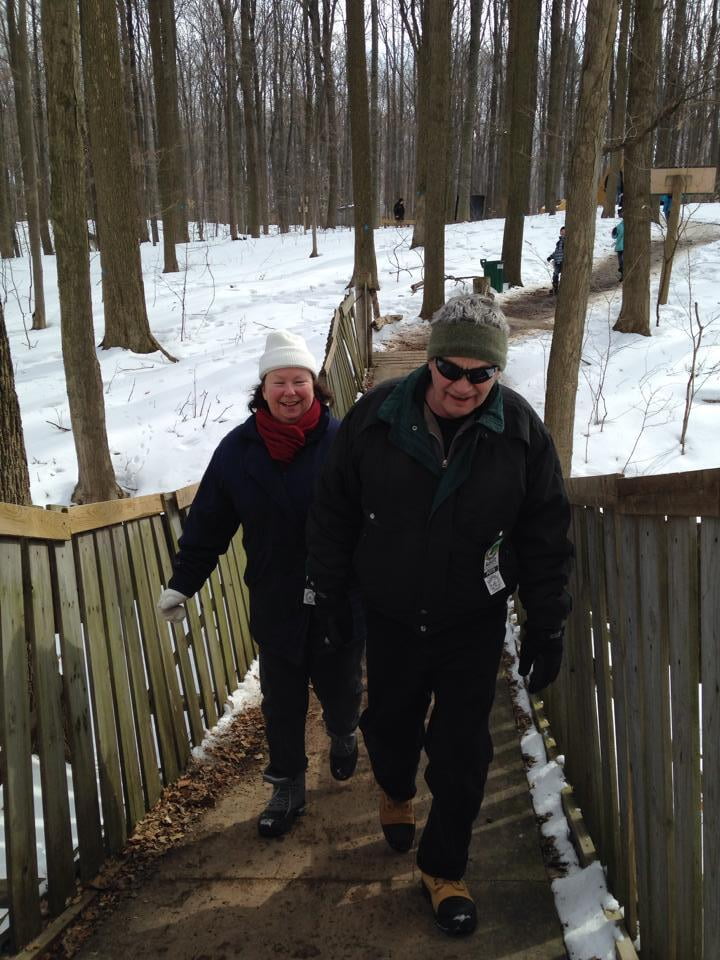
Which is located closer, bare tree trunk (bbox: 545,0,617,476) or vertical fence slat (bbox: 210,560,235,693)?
vertical fence slat (bbox: 210,560,235,693)

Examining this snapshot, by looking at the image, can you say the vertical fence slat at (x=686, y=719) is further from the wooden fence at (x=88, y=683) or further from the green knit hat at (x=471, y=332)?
the wooden fence at (x=88, y=683)

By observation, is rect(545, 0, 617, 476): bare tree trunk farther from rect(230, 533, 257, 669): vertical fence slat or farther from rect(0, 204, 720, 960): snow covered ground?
rect(230, 533, 257, 669): vertical fence slat

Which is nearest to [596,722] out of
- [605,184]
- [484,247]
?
[484,247]

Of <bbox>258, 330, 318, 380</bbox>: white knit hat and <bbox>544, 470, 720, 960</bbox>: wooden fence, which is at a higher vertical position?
<bbox>258, 330, 318, 380</bbox>: white knit hat

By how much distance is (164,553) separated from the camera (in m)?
3.59

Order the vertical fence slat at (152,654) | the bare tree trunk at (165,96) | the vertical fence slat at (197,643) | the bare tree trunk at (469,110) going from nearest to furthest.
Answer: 1. the vertical fence slat at (152,654)
2. the vertical fence slat at (197,643)
3. the bare tree trunk at (165,96)
4. the bare tree trunk at (469,110)

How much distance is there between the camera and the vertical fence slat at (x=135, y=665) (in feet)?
10.1

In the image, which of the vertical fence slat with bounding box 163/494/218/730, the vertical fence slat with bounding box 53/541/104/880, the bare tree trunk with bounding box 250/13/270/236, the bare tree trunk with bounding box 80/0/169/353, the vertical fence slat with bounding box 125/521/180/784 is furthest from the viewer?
the bare tree trunk with bounding box 250/13/270/236

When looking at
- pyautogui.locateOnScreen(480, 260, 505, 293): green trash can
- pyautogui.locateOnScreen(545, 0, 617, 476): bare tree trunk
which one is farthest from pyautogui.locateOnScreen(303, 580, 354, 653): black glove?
pyautogui.locateOnScreen(480, 260, 505, 293): green trash can

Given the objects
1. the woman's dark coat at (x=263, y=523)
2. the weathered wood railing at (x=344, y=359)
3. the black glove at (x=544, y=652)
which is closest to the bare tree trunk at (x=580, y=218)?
the weathered wood railing at (x=344, y=359)

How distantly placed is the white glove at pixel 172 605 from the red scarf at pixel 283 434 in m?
0.66

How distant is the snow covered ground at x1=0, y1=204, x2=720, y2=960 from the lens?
8.48m

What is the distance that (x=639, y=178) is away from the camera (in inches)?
535

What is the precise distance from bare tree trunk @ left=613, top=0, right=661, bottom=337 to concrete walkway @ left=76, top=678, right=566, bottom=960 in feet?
35.7
